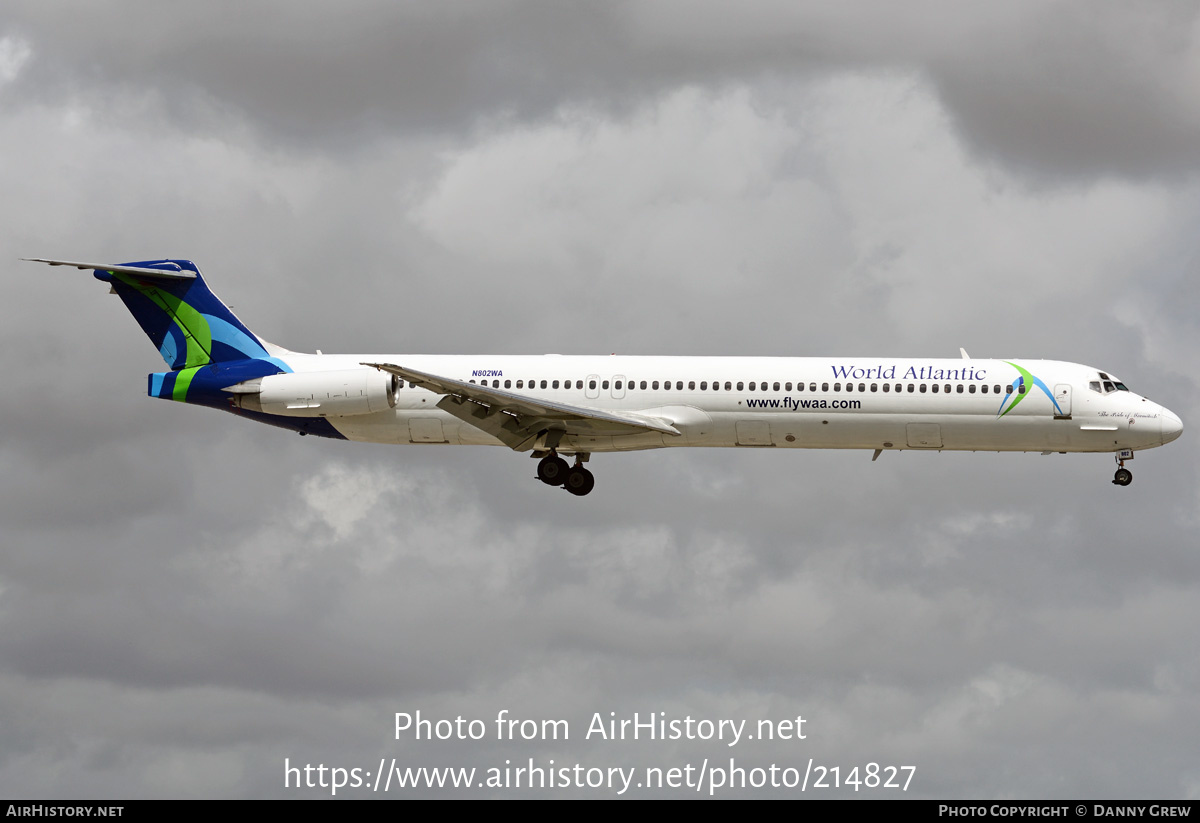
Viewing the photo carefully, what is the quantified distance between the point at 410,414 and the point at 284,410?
4308mm

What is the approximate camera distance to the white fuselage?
45.4 m

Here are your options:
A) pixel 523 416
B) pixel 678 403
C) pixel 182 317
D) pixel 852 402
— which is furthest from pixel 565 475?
pixel 182 317

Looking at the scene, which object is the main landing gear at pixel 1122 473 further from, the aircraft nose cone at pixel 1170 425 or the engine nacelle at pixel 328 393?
the engine nacelle at pixel 328 393

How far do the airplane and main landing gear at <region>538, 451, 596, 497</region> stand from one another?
5cm

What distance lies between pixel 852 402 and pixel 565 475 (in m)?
10.3

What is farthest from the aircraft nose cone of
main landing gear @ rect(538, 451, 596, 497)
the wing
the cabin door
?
main landing gear @ rect(538, 451, 596, 497)

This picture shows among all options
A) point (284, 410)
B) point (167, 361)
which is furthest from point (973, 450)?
point (167, 361)

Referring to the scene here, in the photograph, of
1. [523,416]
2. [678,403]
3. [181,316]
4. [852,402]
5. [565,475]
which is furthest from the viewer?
[181,316]

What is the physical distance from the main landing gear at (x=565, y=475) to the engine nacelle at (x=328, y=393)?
5.67 m

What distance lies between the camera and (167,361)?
5075 cm

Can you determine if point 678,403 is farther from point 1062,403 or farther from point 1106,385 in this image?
point 1106,385

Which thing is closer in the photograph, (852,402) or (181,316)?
(852,402)

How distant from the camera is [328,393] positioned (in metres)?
46.8

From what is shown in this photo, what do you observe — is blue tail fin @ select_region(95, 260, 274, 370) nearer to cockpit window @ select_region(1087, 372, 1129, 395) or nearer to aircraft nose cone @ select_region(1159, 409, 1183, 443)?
cockpit window @ select_region(1087, 372, 1129, 395)
